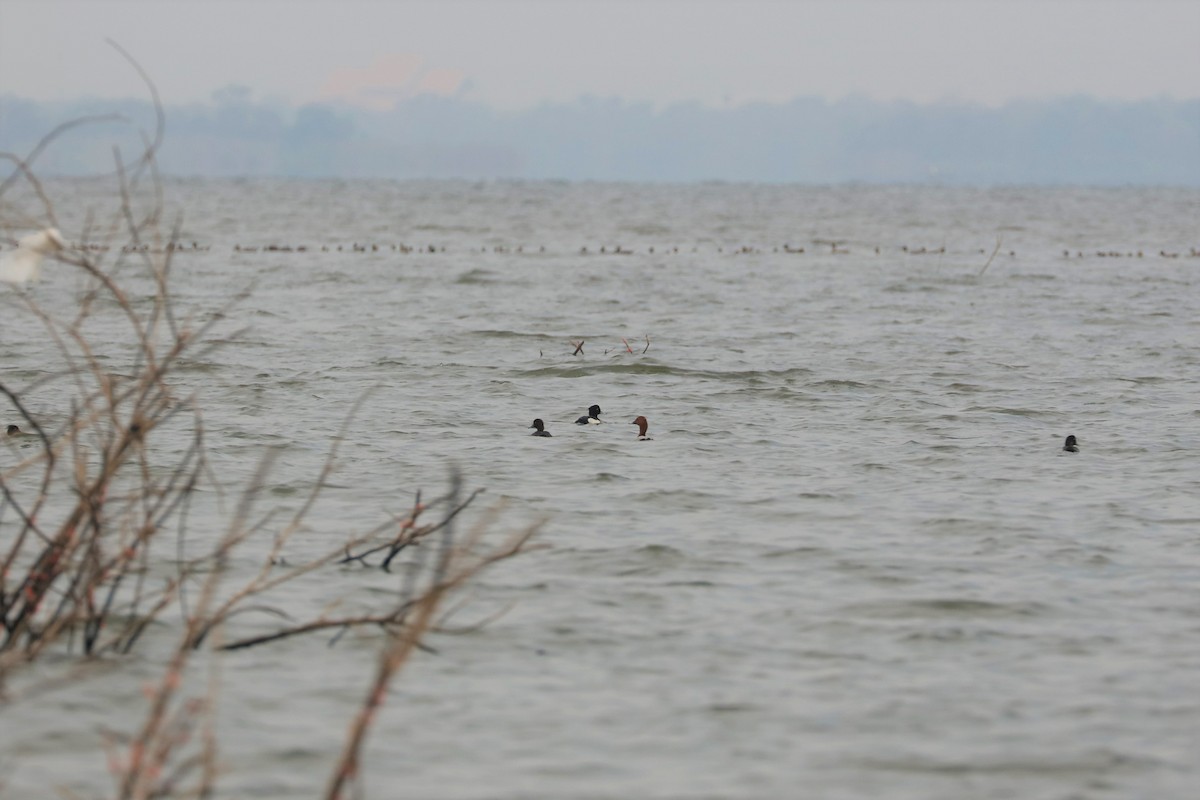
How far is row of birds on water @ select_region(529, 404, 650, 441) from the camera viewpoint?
14727mm

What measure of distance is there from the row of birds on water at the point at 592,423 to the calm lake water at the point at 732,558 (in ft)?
0.59

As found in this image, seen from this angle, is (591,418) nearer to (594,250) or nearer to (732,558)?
(732,558)

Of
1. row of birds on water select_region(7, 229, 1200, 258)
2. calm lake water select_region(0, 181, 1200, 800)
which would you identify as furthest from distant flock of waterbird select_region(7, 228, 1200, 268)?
calm lake water select_region(0, 181, 1200, 800)

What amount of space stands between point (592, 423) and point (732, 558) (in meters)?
5.56

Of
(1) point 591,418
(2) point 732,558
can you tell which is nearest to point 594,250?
(1) point 591,418

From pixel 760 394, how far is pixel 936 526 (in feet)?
23.3

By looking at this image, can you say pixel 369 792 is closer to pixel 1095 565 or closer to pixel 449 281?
pixel 1095 565

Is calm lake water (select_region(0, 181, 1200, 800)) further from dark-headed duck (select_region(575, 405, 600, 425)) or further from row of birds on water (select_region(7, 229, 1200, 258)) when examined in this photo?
row of birds on water (select_region(7, 229, 1200, 258))

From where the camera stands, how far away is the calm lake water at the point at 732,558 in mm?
6578

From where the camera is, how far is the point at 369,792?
615cm

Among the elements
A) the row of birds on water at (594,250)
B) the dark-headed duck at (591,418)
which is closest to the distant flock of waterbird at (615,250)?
the row of birds on water at (594,250)

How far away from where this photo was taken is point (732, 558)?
997cm

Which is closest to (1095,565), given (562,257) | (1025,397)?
(1025,397)

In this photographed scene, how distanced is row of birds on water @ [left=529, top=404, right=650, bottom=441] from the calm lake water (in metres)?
0.18
